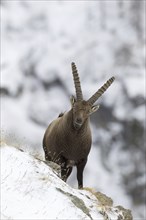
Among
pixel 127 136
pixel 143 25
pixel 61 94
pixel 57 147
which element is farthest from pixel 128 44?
pixel 57 147

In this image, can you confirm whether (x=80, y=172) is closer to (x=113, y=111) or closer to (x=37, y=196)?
(x=37, y=196)

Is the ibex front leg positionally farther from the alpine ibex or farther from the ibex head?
the ibex head

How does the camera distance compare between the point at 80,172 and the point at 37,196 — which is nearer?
the point at 37,196

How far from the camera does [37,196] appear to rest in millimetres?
11836

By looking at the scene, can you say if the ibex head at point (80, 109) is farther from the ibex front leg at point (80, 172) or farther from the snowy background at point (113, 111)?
the snowy background at point (113, 111)

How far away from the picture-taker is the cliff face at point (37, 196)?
11188mm

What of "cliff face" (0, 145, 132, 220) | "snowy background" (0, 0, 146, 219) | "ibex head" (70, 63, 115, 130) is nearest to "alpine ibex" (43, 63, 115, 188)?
"ibex head" (70, 63, 115, 130)

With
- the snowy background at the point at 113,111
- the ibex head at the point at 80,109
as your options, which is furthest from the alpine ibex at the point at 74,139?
the snowy background at the point at 113,111

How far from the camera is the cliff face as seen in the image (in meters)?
11.2

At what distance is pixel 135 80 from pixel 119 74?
20.5 feet

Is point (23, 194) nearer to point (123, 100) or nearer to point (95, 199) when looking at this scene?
point (95, 199)

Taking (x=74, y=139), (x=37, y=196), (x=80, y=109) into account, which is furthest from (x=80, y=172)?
(x=37, y=196)

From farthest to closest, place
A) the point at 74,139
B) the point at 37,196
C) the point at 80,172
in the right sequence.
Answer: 1. the point at 80,172
2. the point at 74,139
3. the point at 37,196

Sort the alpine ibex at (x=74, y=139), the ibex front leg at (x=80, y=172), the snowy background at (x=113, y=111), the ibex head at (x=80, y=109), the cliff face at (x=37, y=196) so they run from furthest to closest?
the snowy background at (x=113, y=111) < the ibex front leg at (x=80, y=172) < the alpine ibex at (x=74, y=139) < the ibex head at (x=80, y=109) < the cliff face at (x=37, y=196)
